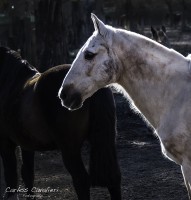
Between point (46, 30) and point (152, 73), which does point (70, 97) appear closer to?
point (152, 73)

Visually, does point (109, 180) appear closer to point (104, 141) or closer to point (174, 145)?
point (104, 141)

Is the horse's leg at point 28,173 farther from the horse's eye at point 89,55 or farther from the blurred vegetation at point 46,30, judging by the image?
the blurred vegetation at point 46,30

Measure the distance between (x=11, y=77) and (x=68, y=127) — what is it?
1216mm

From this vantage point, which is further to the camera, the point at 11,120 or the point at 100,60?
the point at 11,120

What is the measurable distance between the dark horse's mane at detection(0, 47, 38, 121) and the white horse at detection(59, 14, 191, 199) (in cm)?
202

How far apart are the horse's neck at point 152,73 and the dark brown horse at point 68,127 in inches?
52.5

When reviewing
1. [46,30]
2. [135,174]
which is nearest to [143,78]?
[135,174]

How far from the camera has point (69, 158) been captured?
637cm

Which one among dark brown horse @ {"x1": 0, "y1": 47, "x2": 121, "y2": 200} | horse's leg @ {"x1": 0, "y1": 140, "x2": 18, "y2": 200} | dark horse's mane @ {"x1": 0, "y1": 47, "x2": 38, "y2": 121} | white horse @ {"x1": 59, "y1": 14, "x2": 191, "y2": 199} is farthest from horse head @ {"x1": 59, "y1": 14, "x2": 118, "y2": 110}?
horse's leg @ {"x1": 0, "y1": 140, "x2": 18, "y2": 200}

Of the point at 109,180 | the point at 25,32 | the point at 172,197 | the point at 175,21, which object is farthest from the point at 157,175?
the point at 175,21

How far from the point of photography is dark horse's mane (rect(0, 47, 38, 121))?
6953mm

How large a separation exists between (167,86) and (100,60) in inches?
24.6

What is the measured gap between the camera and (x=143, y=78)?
16.7 ft
